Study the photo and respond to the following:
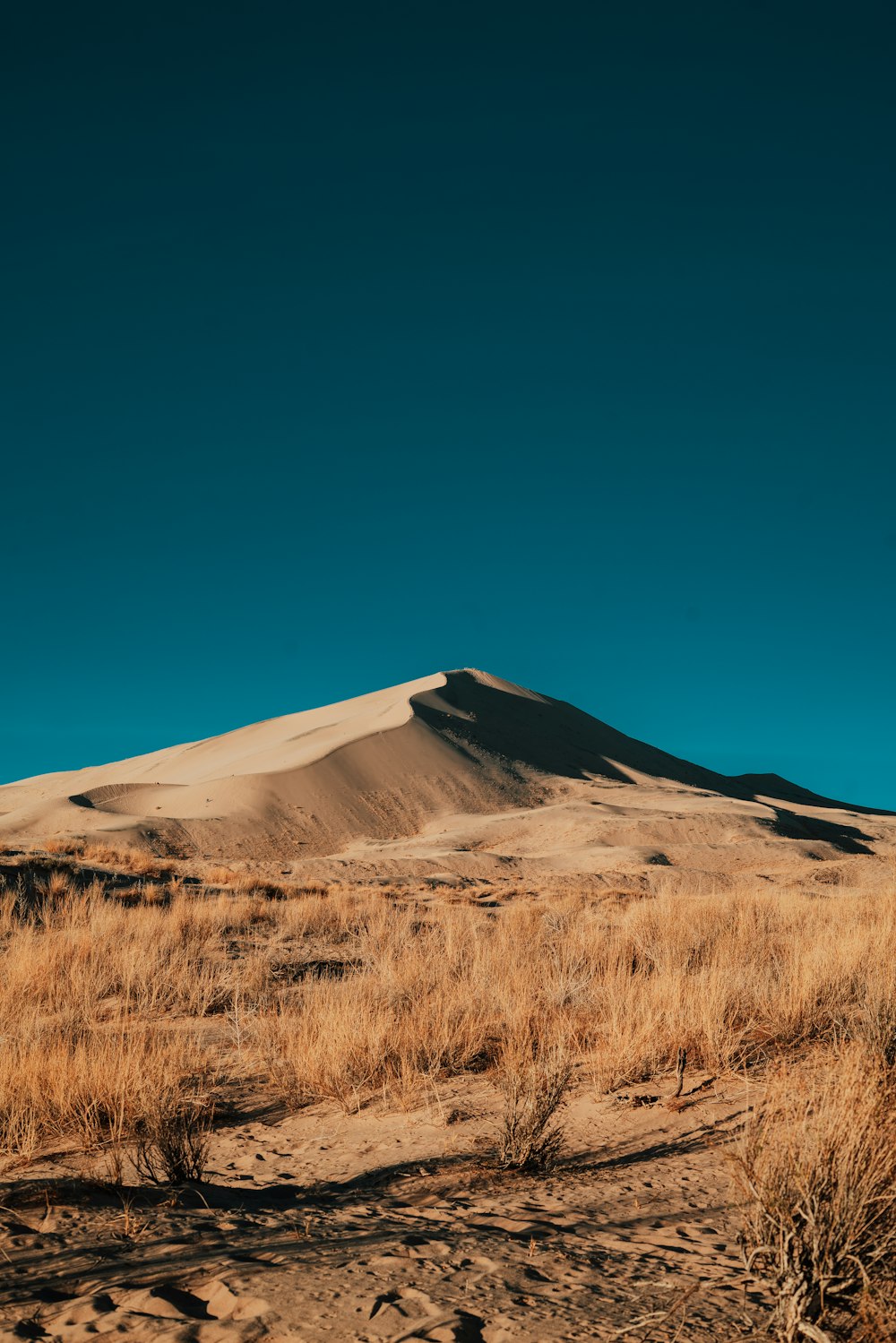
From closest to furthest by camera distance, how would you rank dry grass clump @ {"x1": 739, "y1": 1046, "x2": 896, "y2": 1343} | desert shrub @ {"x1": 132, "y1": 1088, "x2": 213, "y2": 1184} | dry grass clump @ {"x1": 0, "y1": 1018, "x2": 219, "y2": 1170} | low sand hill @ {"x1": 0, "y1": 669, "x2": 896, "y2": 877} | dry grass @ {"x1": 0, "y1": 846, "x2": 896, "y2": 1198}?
1. dry grass clump @ {"x1": 739, "y1": 1046, "x2": 896, "y2": 1343}
2. desert shrub @ {"x1": 132, "y1": 1088, "x2": 213, "y2": 1184}
3. dry grass clump @ {"x1": 0, "y1": 1018, "x2": 219, "y2": 1170}
4. dry grass @ {"x1": 0, "y1": 846, "x2": 896, "y2": 1198}
5. low sand hill @ {"x1": 0, "y1": 669, "x2": 896, "y2": 877}

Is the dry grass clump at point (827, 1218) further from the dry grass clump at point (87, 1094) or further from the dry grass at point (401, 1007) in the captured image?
the dry grass clump at point (87, 1094)

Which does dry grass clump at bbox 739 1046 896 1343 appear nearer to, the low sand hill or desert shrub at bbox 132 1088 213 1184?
desert shrub at bbox 132 1088 213 1184

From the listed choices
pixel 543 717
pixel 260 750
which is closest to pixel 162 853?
pixel 260 750

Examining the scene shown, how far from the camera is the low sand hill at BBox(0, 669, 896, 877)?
1453 inches

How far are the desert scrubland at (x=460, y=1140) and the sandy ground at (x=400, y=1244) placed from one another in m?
0.01

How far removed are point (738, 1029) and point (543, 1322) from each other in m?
4.21

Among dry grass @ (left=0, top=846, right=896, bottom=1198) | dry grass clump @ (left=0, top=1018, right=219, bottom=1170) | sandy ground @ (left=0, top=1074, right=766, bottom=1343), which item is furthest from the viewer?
dry grass @ (left=0, top=846, right=896, bottom=1198)

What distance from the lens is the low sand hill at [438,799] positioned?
3691 centimetres

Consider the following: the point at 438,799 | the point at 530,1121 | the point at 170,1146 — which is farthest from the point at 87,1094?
the point at 438,799

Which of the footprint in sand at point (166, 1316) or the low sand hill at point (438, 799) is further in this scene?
the low sand hill at point (438, 799)

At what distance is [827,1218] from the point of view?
2.78 m

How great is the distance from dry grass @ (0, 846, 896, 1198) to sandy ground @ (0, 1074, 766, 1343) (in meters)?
0.53

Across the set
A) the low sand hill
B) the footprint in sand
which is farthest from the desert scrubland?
the low sand hill

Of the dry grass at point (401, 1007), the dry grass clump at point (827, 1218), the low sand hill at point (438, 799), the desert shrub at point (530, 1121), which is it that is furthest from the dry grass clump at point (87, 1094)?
the low sand hill at point (438, 799)
